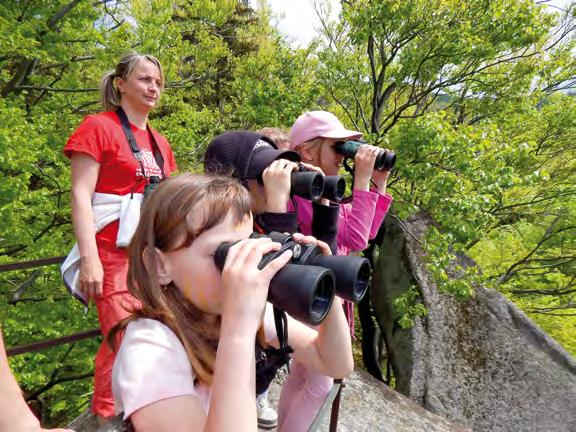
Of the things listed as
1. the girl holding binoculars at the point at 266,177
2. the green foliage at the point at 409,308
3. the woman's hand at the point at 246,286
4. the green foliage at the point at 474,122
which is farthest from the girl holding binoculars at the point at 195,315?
the green foliage at the point at 409,308

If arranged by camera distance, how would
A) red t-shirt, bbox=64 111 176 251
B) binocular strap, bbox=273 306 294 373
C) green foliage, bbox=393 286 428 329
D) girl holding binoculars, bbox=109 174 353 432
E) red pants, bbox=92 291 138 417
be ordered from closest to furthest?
girl holding binoculars, bbox=109 174 353 432, binocular strap, bbox=273 306 294 373, red pants, bbox=92 291 138 417, red t-shirt, bbox=64 111 176 251, green foliage, bbox=393 286 428 329

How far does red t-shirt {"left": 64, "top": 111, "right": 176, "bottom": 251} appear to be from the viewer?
1838 millimetres

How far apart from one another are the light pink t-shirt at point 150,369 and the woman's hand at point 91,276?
82cm

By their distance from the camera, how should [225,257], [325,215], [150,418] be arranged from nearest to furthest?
[150,418] → [225,257] → [325,215]

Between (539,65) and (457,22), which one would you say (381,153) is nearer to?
(457,22)

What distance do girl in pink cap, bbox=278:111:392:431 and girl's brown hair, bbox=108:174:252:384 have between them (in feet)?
2.92

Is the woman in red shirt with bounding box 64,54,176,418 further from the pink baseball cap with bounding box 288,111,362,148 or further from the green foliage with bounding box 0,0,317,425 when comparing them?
the green foliage with bounding box 0,0,317,425

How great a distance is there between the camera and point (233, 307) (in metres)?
0.87

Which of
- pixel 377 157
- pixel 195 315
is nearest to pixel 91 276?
pixel 195 315

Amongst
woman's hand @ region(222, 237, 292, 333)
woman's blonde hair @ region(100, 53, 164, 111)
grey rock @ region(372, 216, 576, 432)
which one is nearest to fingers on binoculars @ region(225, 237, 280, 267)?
woman's hand @ region(222, 237, 292, 333)

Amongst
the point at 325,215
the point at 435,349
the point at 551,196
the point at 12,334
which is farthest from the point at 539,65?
the point at 12,334

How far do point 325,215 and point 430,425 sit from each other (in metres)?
2.39

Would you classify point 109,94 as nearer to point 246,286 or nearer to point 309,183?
point 309,183

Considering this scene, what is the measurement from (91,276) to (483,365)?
4.52 meters
